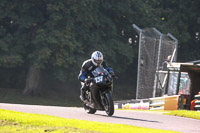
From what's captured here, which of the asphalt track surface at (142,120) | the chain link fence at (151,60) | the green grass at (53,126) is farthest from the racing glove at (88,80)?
Answer: the chain link fence at (151,60)

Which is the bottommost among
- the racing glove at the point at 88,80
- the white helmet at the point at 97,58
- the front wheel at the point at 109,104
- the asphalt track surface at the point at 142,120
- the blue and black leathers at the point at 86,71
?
the asphalt track surface at the point at 142,120

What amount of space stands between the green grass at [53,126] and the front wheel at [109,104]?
7.07 feet

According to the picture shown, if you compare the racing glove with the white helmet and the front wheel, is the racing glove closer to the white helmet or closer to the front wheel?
the white helmet

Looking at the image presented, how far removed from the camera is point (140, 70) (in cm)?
2508

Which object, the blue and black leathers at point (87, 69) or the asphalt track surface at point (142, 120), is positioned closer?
the asphalt track surface at point (142, 120)

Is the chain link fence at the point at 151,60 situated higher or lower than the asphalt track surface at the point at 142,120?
higher

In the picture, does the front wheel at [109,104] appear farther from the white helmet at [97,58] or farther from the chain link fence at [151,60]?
the chain link fence at [151,60]

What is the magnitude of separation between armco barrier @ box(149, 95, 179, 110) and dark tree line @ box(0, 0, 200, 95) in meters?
16.7

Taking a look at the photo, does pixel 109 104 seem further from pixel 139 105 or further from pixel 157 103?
pixel 139 105

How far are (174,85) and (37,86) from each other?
2097cm

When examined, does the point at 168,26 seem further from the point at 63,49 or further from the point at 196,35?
the point at 63,49

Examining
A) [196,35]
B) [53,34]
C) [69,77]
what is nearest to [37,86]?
[69,77]

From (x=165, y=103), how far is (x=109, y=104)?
7821 mm

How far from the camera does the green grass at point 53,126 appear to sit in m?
10.1
